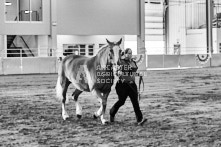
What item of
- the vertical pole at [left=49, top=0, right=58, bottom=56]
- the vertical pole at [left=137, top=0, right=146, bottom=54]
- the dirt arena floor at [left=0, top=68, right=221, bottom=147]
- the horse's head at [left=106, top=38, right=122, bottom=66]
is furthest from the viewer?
the vertical pole at [left=137, top=0, right=146, bottom=54]

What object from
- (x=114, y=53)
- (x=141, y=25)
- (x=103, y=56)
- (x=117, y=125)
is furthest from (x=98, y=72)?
(x=141, y=25)

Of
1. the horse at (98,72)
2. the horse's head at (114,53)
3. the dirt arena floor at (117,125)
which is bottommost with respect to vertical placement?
the dirt arena floor at (117,125)

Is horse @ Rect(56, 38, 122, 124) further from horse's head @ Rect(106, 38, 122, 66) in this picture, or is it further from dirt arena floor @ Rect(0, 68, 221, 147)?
dirt arena floor @ Rect(0, 68, 221, 147)

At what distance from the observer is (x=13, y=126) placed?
35.5 feet

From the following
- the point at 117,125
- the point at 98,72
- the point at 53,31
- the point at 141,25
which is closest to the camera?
the point at 117,125

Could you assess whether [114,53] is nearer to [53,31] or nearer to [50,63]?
[50,63]

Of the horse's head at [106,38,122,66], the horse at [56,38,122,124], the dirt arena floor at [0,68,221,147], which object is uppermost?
the horse's head at [106,38,122,66]

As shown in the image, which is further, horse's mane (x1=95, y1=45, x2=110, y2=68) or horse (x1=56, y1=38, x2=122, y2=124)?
horse's mane (x1=95, y1=45, x2=110, y2=68)

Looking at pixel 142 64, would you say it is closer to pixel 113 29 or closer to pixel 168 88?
pixel 113 29

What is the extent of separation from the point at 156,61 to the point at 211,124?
96.2 feet

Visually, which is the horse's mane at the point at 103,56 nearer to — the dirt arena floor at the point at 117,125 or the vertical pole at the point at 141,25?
the dirt arena floor at the point at 117,125

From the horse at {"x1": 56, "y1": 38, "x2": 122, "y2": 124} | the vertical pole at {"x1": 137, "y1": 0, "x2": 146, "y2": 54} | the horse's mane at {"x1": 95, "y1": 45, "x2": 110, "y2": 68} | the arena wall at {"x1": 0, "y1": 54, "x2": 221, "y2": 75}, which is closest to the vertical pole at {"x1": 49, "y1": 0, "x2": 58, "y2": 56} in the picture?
the arena wall at {"x1": 0, "y1": 54, "x2": 221, "y2": 75}

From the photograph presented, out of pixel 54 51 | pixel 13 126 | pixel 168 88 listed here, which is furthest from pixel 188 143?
pixel 54 51

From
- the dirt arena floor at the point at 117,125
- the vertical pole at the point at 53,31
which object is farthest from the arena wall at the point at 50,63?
the dirt arena floor at the point at 117,125
